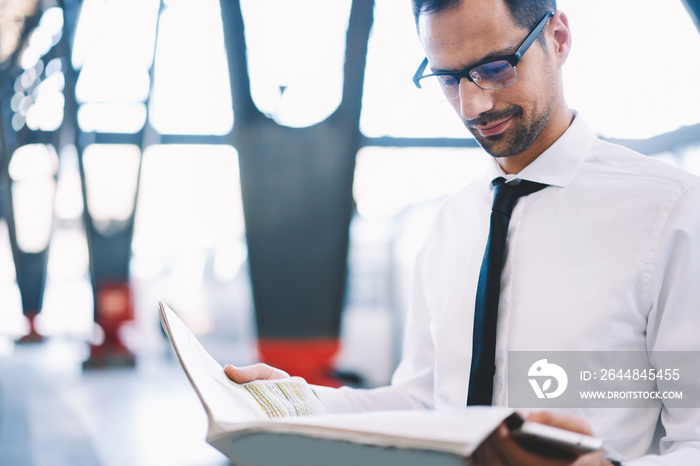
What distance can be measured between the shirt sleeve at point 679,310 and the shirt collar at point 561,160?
0.23m

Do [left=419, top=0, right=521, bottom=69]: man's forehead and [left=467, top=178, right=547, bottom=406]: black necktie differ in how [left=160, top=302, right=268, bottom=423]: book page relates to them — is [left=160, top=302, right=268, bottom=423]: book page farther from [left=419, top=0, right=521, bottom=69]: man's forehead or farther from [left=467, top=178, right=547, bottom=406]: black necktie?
[left=419, top=0, right=521, bottom=69]: man's forehead

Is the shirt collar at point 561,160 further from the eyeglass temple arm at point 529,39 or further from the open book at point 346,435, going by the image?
the open book at point 346,435

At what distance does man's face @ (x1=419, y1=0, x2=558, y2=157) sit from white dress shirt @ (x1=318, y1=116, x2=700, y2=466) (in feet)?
0.31

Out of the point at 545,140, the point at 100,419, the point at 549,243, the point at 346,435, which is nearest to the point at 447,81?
the point at 545,140

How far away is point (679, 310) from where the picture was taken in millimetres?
1084

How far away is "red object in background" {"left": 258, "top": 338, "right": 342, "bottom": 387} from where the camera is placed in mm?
3551

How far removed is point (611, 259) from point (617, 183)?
0.17m

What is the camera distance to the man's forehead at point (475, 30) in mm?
1260

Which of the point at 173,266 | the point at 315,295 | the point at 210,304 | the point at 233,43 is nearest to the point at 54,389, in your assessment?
the point at 210,304

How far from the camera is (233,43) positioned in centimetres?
333

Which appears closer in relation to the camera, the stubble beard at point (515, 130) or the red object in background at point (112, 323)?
the stubble beard at point (515, 130)

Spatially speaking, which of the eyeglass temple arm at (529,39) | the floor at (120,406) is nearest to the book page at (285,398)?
the eyeglass temple arm at (529,39)

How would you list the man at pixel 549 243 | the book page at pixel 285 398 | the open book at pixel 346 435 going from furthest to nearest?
the man at pixel 549 243
the book page at pixel 285 398
the open book at pixel 346 435

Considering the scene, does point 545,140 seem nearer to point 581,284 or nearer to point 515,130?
point 515,130
